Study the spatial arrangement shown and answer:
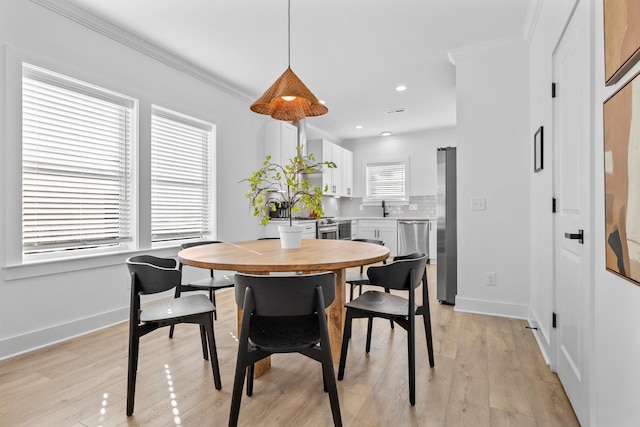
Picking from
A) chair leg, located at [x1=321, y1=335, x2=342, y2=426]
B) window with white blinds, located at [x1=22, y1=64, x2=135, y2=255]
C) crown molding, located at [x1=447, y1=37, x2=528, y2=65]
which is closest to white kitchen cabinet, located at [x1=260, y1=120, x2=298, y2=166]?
window with white blinds, located at [x1=22, y1=64, x2=135, y2=255]

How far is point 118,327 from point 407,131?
6022 mm

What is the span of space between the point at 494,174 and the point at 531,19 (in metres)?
1.31

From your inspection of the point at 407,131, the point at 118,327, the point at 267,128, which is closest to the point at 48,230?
the point at 118,327

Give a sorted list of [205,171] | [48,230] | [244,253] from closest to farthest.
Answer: [244,253], [48,230], [205,171]

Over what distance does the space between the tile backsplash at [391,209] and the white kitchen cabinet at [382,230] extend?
50cm

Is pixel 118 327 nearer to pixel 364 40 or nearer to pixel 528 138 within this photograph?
pixel 364 40

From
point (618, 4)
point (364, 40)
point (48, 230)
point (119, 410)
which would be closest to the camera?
point (618, 4)

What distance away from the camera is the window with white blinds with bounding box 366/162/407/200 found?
7.31 m

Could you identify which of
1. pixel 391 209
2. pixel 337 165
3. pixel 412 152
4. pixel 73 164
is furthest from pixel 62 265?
pixel 412 152

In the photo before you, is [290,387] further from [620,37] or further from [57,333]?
[620,37]

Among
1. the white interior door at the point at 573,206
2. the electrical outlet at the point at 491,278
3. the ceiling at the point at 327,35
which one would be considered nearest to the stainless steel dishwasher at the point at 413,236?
the ceiling at the point at 327,35

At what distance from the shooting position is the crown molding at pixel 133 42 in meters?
2.63

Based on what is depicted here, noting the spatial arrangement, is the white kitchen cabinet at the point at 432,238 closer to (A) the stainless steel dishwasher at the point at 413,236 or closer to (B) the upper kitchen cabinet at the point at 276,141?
(A) the stainless steel dishwasher at the point at 413,236

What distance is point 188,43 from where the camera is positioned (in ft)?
10.8
